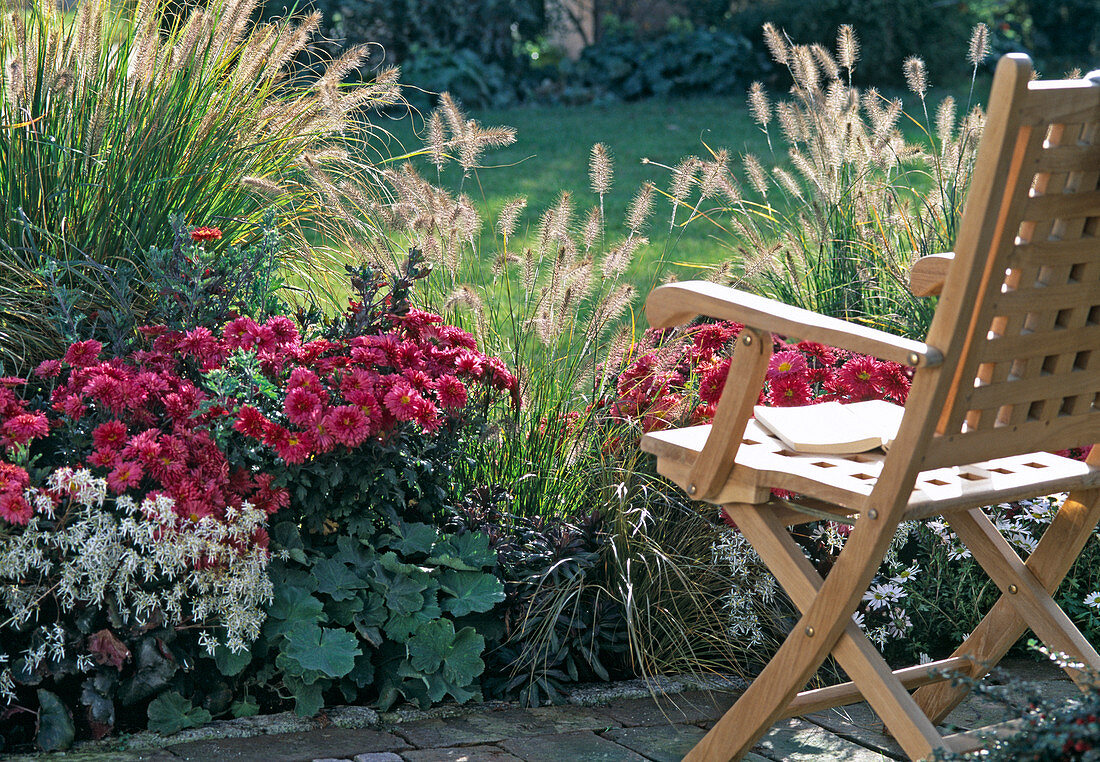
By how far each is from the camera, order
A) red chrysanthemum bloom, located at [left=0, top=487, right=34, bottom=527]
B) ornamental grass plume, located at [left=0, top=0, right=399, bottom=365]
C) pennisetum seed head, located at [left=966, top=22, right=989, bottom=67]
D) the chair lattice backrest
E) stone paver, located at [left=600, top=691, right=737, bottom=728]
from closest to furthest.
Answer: the chair lattice backrest
red chrysanthemum bloom, located at [left=0, top=487, right=34, bottom=527]
stone paver, located at [left=600, top=691, right=737, bottom=728]
ornamental grass plume, located at [left=0, top=0, right=399, bottom=365]
pennisetum seed head, located at [left=966, top=22, right=989, bottom=67]

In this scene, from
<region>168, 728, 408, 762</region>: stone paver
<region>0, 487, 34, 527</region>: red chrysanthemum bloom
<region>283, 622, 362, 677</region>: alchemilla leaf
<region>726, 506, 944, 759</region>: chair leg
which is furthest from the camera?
<region>283, 622, 362, 677</region>: alchemilla leaf

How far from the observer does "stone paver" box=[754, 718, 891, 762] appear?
2301mm

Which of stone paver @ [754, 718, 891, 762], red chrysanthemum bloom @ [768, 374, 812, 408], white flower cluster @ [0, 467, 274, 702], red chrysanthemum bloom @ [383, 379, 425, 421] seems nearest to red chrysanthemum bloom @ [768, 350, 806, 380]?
red chrysanthemum bloom @ [768, 374, 812, 408]

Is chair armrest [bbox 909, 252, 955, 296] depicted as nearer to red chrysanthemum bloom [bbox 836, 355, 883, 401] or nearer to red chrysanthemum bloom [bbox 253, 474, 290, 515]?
red chrysanthemum bloom [bbox 836, 355, 883, 401]

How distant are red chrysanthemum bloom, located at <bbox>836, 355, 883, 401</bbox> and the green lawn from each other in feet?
9.78

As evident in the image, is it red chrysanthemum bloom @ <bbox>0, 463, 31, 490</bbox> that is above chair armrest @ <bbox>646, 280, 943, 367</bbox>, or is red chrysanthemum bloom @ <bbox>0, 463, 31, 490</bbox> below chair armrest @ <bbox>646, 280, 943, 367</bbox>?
below

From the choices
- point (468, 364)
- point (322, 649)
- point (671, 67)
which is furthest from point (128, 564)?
point (671, 67)

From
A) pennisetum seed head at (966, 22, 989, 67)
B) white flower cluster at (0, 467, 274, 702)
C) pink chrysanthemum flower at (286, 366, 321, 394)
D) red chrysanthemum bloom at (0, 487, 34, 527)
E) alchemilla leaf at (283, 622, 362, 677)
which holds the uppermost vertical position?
pennisetum seed head at (966, 22, 989, 67)

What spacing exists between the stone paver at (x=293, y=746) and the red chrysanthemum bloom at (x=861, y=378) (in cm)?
137

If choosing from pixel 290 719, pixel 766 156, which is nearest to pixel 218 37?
pixel 290 719

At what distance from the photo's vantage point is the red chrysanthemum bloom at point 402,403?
2.33 meters

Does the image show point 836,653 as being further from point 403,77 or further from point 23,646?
point 403,77

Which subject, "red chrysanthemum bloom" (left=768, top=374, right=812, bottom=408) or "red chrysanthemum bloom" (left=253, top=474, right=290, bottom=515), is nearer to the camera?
"red chrysanthemum bloom" (left=253, top=474, right=290, bottom=515)

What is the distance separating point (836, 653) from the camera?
1.96 meters
